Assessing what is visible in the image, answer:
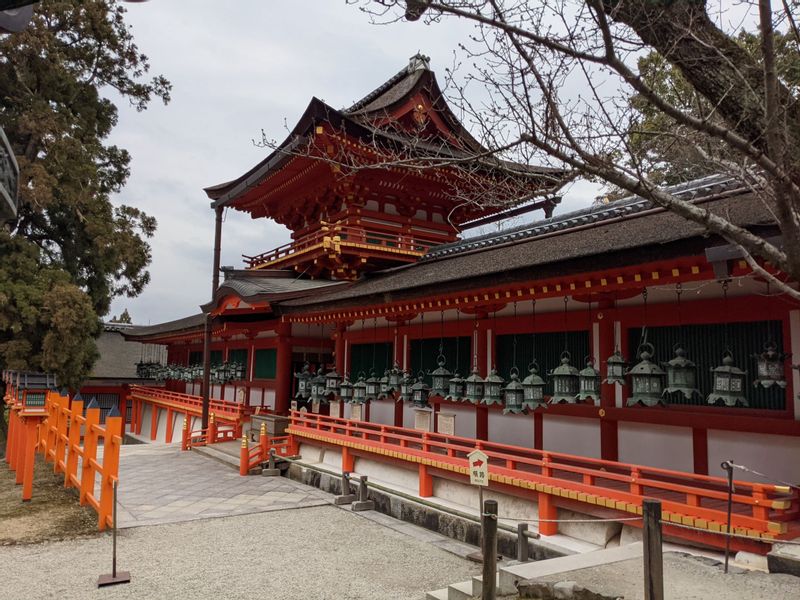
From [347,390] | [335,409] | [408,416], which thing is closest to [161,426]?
[335,409]

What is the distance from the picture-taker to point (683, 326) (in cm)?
766

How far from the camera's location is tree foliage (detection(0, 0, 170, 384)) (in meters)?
17.9

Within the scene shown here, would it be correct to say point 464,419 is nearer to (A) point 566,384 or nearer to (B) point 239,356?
(A) point 566,384

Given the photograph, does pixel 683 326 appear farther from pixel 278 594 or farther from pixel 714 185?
pixel 278 594

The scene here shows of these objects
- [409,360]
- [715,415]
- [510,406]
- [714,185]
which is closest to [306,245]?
[409,360]

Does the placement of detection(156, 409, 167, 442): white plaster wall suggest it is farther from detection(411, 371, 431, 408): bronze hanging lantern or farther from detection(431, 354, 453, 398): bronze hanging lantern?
detection(431, 354, 453, 398): bronze hanging lantern

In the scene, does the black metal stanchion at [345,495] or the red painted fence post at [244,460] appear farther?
the red painted fence post at [244,460]

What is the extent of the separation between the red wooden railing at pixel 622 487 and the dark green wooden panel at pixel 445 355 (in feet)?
5.23

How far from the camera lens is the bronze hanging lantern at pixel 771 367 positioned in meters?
6.23

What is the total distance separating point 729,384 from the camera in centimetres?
648

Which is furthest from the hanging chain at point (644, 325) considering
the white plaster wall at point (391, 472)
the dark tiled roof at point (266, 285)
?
the dark tiled roof at point (266, 285)

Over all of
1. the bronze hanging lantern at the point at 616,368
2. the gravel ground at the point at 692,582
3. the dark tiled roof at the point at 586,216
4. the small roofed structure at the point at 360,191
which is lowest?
the gravel ground at the point at 692,582

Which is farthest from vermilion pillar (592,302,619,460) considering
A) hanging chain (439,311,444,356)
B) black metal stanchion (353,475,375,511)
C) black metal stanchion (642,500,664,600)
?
black metal stanchion (642,500,664,600)

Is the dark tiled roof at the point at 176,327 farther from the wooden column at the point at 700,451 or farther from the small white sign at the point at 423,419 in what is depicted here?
the wooden column at the point at 700,451
